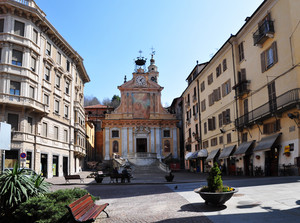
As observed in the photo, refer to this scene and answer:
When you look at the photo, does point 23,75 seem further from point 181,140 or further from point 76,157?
point 181,140

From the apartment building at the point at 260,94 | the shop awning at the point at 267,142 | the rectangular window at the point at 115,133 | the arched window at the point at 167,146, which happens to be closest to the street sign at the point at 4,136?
the apartment building at the point at 260,94

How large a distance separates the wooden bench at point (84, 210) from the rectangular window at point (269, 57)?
19.9 metres

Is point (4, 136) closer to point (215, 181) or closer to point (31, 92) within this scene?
point (215, 181)

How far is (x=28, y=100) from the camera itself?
2931 centimetres

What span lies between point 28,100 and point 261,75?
73.3 feet

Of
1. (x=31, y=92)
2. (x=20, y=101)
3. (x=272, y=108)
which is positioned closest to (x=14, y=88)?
(x=20, y=101)

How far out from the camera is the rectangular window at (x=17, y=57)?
29.5 m

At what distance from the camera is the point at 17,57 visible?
2978cm

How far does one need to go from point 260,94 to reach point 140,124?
3212cm

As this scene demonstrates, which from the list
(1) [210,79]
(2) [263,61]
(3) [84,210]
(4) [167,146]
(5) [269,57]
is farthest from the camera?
(4) [167,146]

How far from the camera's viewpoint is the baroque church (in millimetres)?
54281

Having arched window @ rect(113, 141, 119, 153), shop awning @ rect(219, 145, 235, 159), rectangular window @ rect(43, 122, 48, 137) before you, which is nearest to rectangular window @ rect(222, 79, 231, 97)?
shop awning @ rect(219, 145, 235, 159)

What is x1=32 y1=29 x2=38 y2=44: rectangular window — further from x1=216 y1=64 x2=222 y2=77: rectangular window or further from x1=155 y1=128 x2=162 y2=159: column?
x1=155 y1=128 x2=162 y2=159: column

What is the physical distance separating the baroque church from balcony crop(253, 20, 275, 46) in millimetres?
31268
